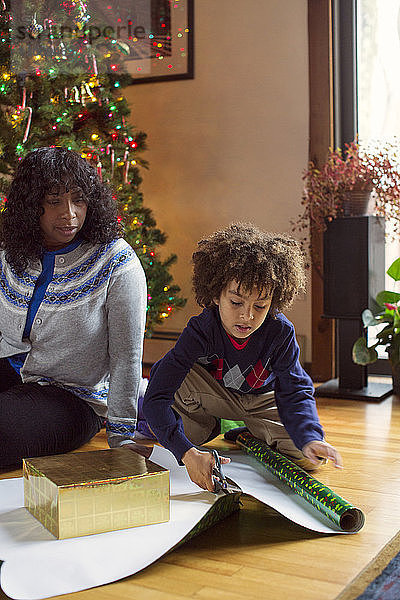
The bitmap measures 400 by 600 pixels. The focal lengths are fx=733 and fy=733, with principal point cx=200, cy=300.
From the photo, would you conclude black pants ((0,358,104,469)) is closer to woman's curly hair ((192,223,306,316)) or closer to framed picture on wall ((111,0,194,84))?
woman's curly hair ((192,223,306,316))

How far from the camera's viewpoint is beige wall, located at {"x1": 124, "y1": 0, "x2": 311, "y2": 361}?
3.44 metres

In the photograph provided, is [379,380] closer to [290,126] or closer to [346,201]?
[346,201]

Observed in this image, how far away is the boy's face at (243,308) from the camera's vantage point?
1.65 meters

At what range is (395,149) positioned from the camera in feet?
11.0

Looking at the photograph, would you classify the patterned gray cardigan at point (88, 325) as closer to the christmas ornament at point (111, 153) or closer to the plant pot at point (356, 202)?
the christmas ornament at point (111, 153)

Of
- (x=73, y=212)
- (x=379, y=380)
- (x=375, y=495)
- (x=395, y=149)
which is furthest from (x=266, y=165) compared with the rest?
(x=375, y=495)

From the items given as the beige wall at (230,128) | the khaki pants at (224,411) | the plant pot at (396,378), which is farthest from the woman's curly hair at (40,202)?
the beige wall at (230,128)

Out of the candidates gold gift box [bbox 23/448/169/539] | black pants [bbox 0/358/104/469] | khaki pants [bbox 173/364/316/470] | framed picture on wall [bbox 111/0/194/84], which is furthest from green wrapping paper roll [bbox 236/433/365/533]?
framed picture on wall [bbox 111/0/194/84]

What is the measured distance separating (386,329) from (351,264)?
29 centimetres

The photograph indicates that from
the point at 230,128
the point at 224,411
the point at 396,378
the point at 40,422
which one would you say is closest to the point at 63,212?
the point at 40,422

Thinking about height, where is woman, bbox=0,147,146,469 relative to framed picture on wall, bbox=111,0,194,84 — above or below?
below

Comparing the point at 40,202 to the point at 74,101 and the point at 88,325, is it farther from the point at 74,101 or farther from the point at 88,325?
the point at 74,101

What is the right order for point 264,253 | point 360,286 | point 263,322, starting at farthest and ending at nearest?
point 360,286 → point 263,322 → point 264,253

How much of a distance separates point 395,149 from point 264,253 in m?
1.95
